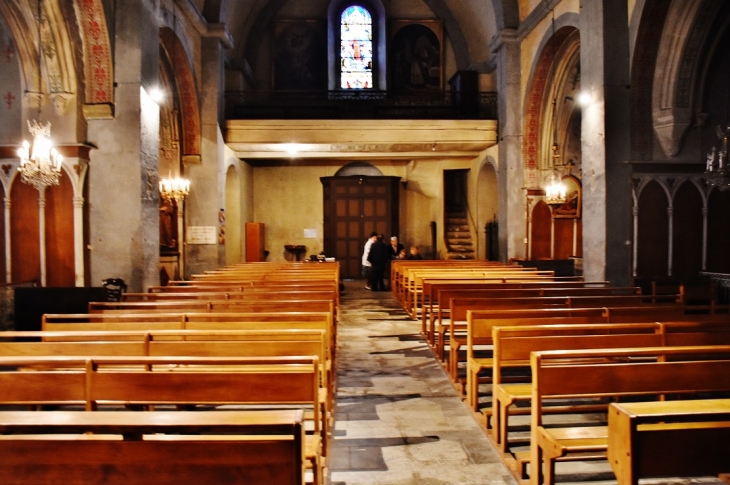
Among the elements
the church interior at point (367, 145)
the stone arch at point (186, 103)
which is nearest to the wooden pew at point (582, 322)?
the church interior at point (367, 145)

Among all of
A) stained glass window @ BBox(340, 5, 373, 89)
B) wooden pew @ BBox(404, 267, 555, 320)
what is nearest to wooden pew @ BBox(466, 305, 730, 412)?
wooden pew @ BBox(404, 267, 555, 320)

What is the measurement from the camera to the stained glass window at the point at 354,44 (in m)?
17.5

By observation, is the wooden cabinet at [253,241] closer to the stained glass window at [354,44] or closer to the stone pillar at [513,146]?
the stained glass window at [354,44]

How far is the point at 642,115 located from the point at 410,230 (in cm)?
997

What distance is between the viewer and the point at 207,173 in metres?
12.4

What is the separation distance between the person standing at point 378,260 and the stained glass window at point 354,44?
692cm

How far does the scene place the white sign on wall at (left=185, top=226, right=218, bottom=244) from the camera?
12.3 meters

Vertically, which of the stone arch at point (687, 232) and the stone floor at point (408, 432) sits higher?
the stone arch at point (687, 232)

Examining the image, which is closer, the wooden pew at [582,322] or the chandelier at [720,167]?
the wooden pew at [582,322]

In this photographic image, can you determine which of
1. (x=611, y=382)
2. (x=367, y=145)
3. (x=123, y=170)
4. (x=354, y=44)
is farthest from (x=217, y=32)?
(x=611, y=382)

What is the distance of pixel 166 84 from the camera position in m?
11.7

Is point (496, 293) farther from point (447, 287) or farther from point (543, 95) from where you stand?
point (543, 95)

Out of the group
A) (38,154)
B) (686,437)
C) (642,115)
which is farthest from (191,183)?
(686,437)

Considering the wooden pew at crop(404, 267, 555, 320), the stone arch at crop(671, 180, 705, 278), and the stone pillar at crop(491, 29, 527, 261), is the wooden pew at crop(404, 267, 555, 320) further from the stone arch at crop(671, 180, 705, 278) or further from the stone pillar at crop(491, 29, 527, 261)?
the stone pillar at crop(491, 29, 527, 261)
